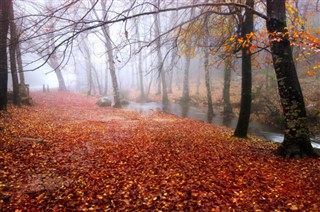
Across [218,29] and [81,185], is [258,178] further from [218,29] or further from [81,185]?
[218,29]

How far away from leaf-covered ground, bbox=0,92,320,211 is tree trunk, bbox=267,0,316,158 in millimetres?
596

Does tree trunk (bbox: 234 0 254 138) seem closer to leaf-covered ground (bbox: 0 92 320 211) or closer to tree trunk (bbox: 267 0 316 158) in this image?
leaf-covered ground (bbox: 0 92 320 211)

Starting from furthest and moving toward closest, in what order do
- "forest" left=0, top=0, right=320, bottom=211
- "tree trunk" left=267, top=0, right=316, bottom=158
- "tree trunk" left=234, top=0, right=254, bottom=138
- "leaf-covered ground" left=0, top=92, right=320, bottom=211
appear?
1. "tree trunk" left=234, top=0, right=254, bottom=138
2. "tree trunk" left=267, top=0, right=316, bottom=158
3. "forest" left=0, top=0, right=320, bottom=211
4. "leaf-covered ground" left=0, top=92, right=320, bottom=211

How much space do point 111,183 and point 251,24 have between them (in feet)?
24.7

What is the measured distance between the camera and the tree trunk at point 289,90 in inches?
242

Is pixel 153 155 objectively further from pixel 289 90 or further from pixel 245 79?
pixel 245 79

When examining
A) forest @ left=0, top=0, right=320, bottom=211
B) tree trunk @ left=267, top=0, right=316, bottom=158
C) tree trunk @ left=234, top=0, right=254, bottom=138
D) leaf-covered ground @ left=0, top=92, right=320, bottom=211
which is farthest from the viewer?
tree trunk @ left=234, top=0, right=254, bottom=138

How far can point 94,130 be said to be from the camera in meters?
9.33

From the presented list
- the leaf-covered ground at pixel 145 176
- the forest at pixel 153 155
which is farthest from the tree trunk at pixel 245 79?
the leaf-covered ground at pixel 145 176

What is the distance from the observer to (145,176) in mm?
5156

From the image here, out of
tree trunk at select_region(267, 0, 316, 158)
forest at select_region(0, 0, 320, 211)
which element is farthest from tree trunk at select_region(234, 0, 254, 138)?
tree trunk at select_region(267, 0, 316, 158)

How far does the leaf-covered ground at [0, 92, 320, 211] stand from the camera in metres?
4.06

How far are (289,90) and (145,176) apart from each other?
4643 millimetres

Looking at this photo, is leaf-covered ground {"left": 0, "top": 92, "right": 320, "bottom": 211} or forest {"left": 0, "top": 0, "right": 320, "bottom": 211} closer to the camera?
leaf-covered ground {"left": 0, "top": 92, "right": 320, "bottom": 211}
